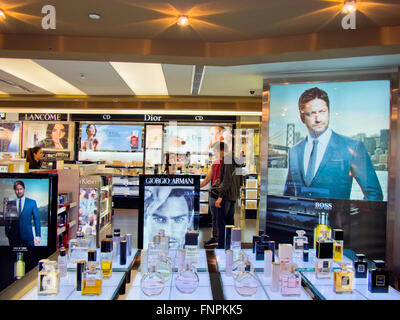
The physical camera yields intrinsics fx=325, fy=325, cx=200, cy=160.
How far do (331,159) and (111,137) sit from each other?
7214 millimetres

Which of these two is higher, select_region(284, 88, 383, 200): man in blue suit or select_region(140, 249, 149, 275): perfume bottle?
select_region(284, 88, 383, 200): man in blue suit

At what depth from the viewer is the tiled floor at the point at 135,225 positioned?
21.1 feet

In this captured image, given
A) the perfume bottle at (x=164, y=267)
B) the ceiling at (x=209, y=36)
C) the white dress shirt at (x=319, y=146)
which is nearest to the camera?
the perfume bottle at (x=164, y=267)

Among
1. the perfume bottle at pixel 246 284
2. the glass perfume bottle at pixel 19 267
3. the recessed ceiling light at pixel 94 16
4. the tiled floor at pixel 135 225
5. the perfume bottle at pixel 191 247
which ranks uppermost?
the recessed ceiling light at pixel 94 16

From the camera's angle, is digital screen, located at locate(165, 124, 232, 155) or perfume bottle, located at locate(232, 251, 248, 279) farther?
digital screen, located at locate(165, 124, 232, 155)

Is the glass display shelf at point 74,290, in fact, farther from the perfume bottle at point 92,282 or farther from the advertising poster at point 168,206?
the advertising poster at point 168,206

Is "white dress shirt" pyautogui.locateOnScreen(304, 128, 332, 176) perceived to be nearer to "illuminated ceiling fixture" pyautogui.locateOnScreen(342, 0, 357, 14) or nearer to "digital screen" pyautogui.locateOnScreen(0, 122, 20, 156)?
"illuminated ceiling fixture" pyautogui.locateOnScreen(342, 0, 357, 14)

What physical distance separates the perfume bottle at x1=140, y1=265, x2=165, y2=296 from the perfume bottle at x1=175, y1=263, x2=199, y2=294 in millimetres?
79

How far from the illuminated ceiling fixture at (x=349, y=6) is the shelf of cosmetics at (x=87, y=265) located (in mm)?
2743

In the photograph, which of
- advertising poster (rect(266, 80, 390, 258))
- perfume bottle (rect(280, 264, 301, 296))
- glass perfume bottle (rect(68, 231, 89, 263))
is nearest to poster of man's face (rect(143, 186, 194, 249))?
glass perfume bottle (rect(68, 231, 89, 263))

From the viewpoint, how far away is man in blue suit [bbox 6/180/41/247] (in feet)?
8.96

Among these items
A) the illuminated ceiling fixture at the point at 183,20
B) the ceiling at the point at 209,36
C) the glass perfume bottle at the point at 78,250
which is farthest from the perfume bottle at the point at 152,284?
the illuminated ceiling fixture at the point at 183,20
